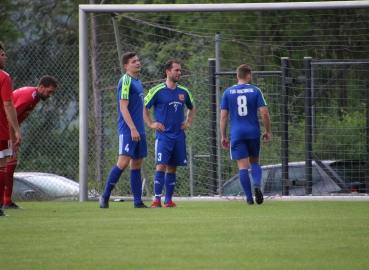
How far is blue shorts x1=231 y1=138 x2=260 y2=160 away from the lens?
11.4 m

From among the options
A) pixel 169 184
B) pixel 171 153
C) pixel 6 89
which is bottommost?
pixel 169 184

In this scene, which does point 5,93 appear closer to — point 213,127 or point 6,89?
point 6,89

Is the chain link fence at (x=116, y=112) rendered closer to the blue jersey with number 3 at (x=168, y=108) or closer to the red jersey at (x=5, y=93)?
the blue jersey with number 3 at (x=168, y=108)

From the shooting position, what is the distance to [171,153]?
10922 mm

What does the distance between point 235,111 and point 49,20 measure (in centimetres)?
1678

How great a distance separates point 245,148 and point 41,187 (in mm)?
5459

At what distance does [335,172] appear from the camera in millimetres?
14219

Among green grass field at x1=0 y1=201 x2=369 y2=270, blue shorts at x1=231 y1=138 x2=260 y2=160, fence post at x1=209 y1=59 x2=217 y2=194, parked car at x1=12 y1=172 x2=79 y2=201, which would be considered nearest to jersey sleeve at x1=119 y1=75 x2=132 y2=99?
green grass field at x1=0 y1=201 x2=369 y2=270

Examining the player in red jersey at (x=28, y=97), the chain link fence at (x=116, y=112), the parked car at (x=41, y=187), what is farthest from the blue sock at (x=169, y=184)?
the parked car at (x=41, y=187)

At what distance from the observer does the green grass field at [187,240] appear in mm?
5418

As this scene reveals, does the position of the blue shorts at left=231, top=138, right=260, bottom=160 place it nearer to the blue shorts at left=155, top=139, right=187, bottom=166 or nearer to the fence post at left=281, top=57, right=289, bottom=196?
the blue shorts at left=155, top=139, right=187, bottom=166

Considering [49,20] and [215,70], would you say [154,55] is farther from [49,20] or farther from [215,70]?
[49,20]

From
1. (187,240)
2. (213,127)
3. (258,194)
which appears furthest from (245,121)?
(187,240)

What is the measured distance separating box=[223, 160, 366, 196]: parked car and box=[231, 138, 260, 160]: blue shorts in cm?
233
